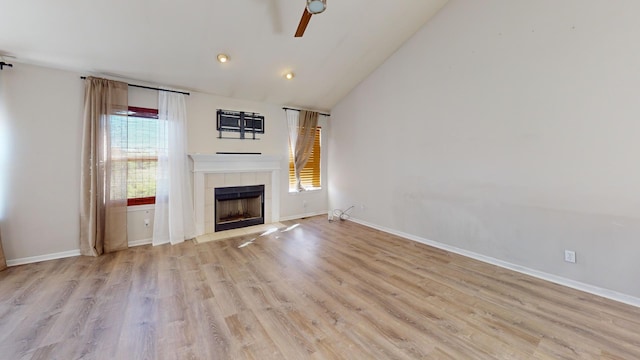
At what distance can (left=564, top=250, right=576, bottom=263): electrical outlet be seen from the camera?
105 inches

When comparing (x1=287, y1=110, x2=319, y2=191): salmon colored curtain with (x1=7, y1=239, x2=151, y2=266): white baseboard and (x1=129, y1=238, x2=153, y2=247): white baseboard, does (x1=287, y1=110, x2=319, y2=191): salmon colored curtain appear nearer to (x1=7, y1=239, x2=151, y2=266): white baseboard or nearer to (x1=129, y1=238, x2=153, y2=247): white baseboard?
(x1=129, y1=238, x2=153, y2=247): white baseboard

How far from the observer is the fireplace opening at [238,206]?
461 cm

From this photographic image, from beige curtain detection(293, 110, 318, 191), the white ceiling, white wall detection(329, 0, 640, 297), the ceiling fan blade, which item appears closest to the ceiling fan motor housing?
the ceiling fan blade

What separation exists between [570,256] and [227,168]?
16.0ft

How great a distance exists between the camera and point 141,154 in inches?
150

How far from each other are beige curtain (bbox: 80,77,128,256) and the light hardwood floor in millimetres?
326

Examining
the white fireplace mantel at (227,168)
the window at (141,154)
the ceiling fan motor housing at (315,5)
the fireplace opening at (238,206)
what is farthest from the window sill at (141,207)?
the ceiling fan motor housing at (315,5)

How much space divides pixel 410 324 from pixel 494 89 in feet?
9.80

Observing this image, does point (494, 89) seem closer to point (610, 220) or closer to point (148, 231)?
point (610, 220)

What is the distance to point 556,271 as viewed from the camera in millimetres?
2766

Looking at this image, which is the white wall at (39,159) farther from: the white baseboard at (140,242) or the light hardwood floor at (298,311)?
the white baseboard at (140,242)

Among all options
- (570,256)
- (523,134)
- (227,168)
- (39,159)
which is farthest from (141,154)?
(570,256)

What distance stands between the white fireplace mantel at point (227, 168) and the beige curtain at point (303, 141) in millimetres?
489

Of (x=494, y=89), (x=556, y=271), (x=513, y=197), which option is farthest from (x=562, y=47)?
(x=556, y=271)
